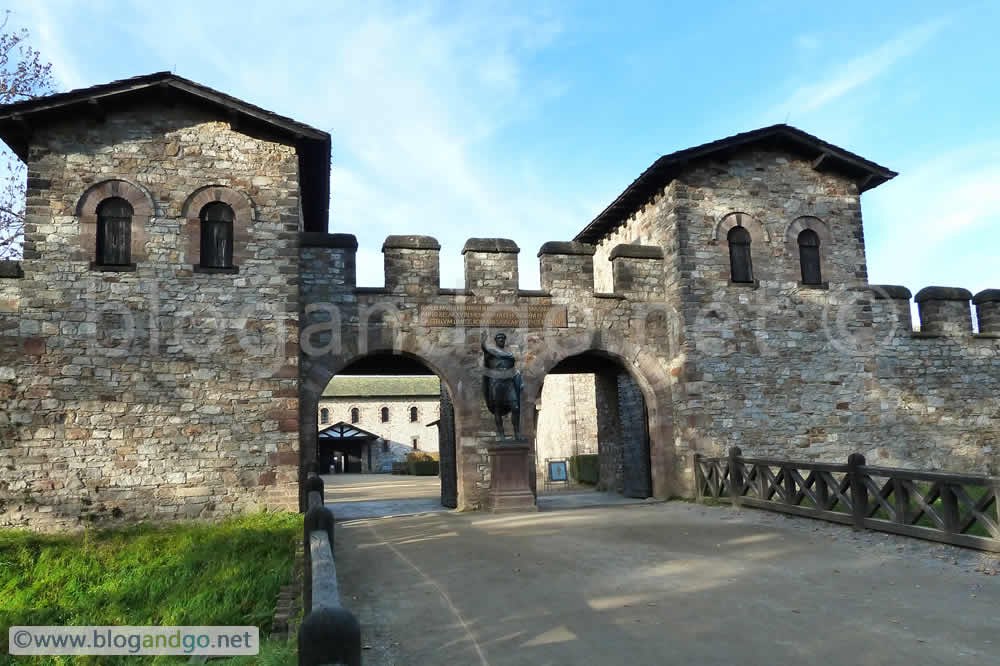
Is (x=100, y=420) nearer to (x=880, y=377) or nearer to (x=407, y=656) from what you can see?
(x=407, y=656)

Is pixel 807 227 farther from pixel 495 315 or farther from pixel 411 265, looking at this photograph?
pixel 411 265

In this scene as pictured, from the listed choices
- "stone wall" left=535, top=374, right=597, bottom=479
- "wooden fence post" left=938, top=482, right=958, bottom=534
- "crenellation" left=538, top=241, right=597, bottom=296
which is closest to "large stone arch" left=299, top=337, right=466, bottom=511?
"crenellation" left=538, top=241, right=597, bottom=296

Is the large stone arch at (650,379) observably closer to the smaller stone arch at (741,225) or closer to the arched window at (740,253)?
the arched window at (740,253)

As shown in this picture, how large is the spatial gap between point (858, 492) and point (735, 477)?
117 inches

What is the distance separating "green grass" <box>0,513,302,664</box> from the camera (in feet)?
25.0

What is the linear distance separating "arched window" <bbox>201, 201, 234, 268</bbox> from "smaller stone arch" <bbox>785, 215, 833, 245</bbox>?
10098mm

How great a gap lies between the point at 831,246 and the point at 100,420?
43.2 feet

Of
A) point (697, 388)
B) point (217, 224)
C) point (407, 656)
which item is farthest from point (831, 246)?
point (407, 656)

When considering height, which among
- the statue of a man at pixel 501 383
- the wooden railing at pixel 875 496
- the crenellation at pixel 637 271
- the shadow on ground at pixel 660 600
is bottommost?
the shadow on ground at pixel 660 600

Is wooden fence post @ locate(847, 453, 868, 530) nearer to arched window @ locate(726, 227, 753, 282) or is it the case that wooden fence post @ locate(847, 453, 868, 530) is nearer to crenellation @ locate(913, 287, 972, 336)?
arched window @ locate(726, 227, 753, 282)

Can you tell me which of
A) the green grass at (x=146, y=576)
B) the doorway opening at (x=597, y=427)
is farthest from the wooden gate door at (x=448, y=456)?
the green grass at (x=146, y=576)

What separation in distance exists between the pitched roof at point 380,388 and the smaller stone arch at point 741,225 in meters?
32.9

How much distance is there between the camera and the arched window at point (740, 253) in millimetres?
14133

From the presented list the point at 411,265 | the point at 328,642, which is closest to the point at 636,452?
the point at 411,265
